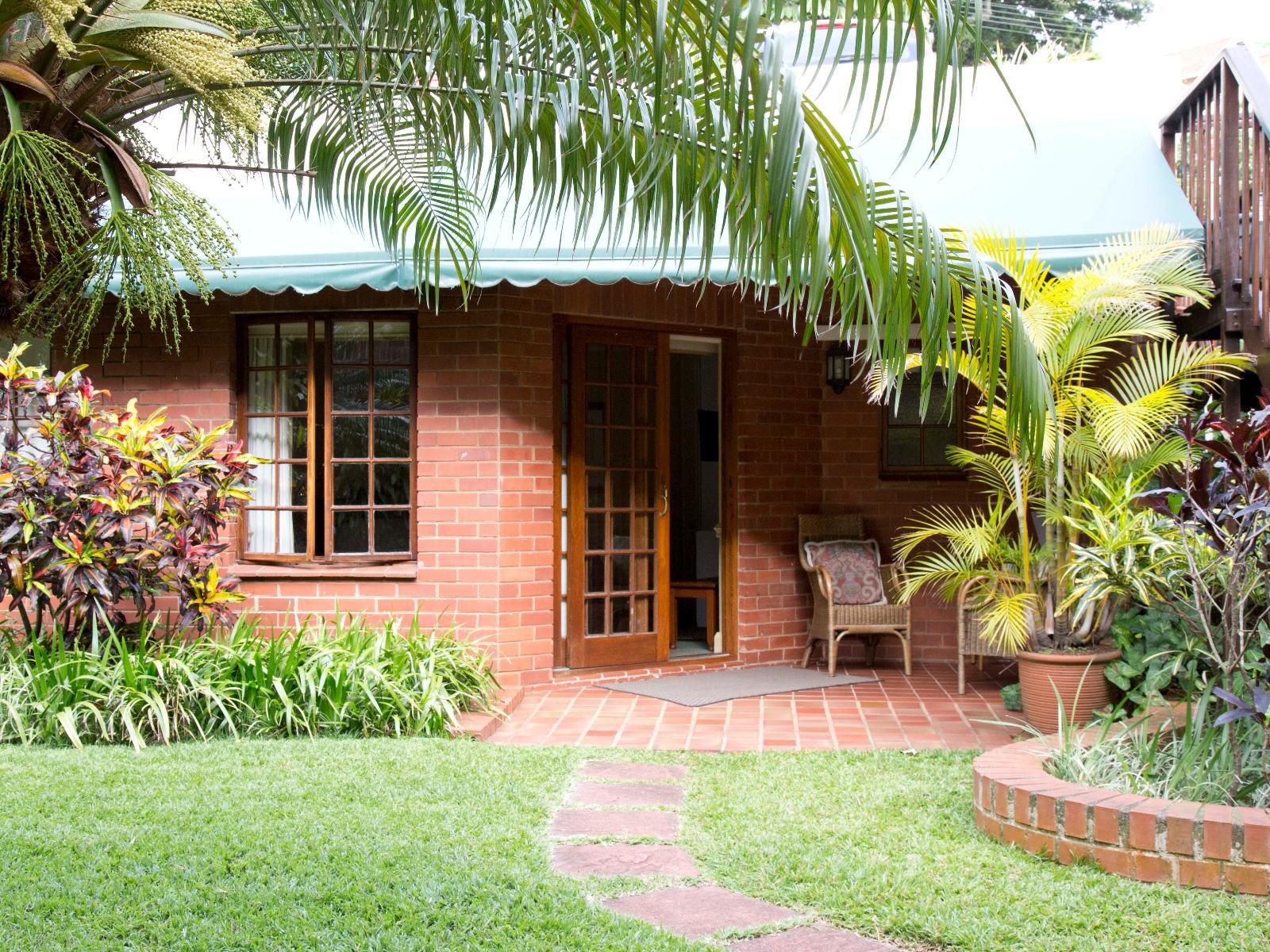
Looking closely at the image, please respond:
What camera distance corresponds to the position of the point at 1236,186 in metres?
6.12

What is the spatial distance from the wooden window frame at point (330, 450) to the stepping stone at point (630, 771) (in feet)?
8.43

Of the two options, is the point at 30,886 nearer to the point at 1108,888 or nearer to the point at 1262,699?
the point at 1108,888

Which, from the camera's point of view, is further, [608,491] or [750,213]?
[608,491]

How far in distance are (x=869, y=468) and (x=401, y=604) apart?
3569 mm

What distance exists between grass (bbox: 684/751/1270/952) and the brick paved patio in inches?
34.0

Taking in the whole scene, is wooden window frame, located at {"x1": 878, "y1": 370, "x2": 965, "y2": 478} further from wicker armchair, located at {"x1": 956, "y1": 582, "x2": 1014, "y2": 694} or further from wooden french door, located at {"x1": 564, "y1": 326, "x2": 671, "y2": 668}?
wooden french door, located at {"x1": 564, "y1": 326, "x2": 671, "y2": 668}

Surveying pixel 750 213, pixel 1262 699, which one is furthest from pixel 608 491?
pixel 750 213

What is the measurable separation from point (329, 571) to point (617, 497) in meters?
1.95

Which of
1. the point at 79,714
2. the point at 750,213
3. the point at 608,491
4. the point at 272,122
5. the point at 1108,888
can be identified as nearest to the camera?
the point at 750,213

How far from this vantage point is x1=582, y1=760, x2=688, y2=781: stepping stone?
5.26 meters

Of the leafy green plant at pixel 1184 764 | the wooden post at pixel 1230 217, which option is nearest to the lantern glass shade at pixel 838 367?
the wooden post at pixel 1230 217

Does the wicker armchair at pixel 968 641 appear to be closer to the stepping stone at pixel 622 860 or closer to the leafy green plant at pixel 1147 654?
the leafy green plant at pixel 1147 654

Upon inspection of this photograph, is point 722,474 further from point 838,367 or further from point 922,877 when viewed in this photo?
point 922,877

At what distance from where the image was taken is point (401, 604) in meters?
7.52
